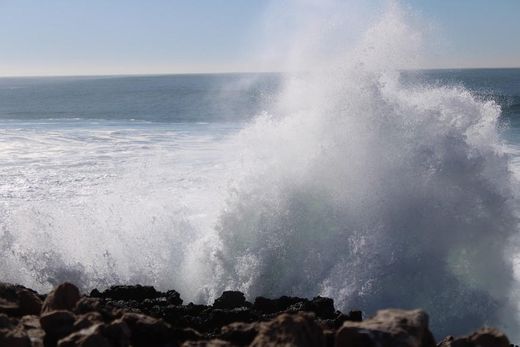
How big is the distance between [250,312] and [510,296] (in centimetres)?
436

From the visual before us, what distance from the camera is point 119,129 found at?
32.3m

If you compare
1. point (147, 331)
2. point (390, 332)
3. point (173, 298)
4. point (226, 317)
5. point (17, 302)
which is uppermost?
point (390, 332)

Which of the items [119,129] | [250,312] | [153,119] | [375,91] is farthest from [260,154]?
[153,119]

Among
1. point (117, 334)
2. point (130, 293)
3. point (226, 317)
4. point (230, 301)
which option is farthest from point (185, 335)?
point (130, 293)

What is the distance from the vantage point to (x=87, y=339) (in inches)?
164

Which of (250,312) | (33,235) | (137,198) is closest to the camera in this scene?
(250,312)

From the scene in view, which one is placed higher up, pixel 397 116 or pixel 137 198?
pixel 397 116

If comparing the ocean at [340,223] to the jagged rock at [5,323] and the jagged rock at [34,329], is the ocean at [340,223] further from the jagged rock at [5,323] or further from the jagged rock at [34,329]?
the jagged rock at [5,323]

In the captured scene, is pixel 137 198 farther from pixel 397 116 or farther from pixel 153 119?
pixel 153 119

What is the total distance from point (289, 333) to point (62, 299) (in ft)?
7.19

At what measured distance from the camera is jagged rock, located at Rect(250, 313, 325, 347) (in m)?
4.04

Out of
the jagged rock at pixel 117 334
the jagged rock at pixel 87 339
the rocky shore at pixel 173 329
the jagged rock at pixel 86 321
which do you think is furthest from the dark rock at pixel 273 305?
the jagged rock at pixel 87 339

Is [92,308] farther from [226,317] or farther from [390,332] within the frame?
[390,332]

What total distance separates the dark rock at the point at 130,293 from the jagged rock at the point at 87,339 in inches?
115
